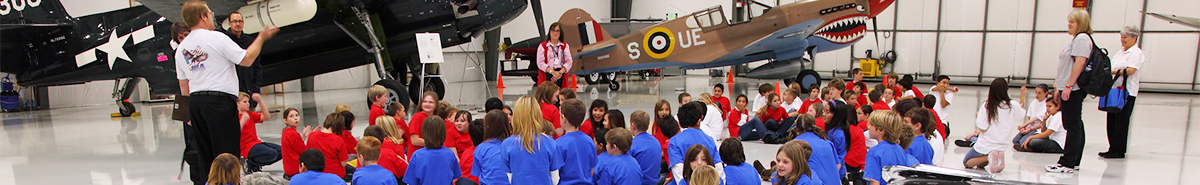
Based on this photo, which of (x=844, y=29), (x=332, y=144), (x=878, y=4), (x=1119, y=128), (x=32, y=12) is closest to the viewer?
(x=332, y=144)

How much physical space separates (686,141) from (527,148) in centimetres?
101

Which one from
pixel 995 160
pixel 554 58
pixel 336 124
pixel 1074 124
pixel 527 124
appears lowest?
pixel 995 160

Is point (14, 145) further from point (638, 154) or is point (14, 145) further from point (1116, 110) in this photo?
point (1116, 110)

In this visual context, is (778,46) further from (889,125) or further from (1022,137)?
(889,125)

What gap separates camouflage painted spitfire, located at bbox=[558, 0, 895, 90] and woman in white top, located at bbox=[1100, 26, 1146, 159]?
5.37 meters

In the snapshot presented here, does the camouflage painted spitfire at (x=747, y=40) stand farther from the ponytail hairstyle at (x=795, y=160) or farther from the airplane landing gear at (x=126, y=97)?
the ponytail hairstyle at (x=795, y=160)

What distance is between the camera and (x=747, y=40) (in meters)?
12.1

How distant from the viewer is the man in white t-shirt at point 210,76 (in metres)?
3.81

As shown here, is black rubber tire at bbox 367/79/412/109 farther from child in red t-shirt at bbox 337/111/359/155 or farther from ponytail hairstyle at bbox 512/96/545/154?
ponytail hairstyle at bbox 512/96/545/154

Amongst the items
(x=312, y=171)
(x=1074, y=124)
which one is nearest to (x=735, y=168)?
(x=312, y=171)

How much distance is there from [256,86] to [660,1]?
19.8 m

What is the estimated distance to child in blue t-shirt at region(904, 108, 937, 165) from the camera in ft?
13.5

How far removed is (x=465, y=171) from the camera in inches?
152

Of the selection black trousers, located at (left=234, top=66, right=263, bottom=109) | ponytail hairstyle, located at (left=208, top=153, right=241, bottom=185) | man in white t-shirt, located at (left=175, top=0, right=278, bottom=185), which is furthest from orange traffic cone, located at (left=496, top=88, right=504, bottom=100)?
ponytail hairstyle, located at (left=208, top=153, right=241, bottom=185)
